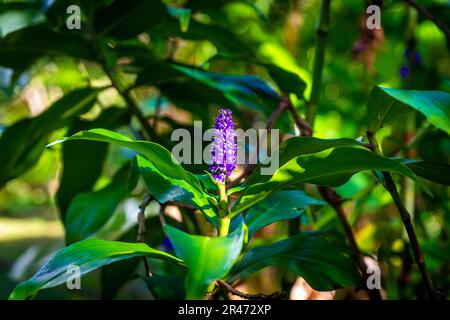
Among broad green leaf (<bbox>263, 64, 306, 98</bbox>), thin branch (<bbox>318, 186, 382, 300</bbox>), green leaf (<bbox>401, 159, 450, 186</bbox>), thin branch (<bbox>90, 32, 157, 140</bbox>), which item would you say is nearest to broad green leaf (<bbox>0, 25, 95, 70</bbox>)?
thin branch (<bbox>90, 32, 157, 140</bbox>)

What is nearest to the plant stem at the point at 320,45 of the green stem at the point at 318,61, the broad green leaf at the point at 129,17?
the green stem at the point at 318,61

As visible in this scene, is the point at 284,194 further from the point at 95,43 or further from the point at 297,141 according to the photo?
the point at 95,43

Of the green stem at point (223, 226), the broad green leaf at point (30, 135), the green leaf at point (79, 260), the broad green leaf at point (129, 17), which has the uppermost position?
the broad green leaf at point (129, 17)

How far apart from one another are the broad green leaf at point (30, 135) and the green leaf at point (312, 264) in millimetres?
396

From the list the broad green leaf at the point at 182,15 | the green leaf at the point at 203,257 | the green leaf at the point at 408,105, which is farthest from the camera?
the broad green leaf at the point at 182,15

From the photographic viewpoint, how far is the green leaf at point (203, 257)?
31cm

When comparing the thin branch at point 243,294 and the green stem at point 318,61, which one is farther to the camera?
the green stem at point 318,61

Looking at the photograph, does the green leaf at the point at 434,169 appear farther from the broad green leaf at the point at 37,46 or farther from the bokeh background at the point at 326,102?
the broad green leaf at the point at 37,46

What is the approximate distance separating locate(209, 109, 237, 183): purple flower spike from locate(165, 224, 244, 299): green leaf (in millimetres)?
81

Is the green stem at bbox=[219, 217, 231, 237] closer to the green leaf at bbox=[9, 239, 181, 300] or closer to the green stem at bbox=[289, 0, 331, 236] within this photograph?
the green leaf at bbox=[9, 239, 181, 300]

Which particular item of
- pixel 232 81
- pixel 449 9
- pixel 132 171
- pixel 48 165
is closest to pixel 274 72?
pixel 232 81

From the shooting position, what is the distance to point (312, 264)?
549 mm

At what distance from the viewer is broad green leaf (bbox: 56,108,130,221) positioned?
857mm

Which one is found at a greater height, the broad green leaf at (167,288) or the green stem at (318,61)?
the green stem at (318,61)
